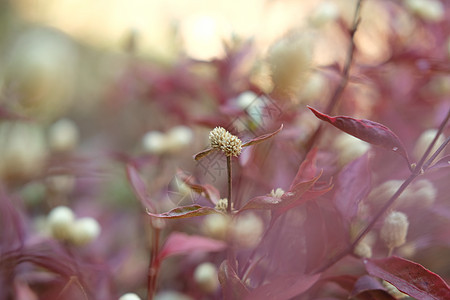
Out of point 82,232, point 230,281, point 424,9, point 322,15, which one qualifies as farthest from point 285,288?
point 424,9

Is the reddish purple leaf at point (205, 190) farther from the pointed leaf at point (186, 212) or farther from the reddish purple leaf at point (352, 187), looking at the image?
the reddish purple leaf at point (352, 187)

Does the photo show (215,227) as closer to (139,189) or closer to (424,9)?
(139,189)

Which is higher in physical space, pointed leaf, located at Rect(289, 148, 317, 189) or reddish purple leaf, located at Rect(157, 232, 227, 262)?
pointed leaf, located at Rect(289, 148, 317, 189)

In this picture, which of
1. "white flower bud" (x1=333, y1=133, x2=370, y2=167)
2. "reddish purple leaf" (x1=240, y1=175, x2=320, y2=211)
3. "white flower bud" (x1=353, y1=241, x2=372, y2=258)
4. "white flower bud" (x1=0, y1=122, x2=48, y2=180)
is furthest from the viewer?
"white flower bud" (x1=0, y1=122, x2=48, y2=180)

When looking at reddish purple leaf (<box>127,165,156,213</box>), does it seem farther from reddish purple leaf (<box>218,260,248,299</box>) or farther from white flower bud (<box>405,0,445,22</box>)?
white flower bud (<box>405,0,445,22</box>)

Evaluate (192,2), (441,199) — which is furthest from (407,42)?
(192,2)

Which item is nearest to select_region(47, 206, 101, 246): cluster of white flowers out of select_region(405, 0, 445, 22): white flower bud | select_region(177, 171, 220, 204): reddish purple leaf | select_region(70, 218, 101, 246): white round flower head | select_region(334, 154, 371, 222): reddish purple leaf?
select_region(70, 218, 101, 246): white round flower head
